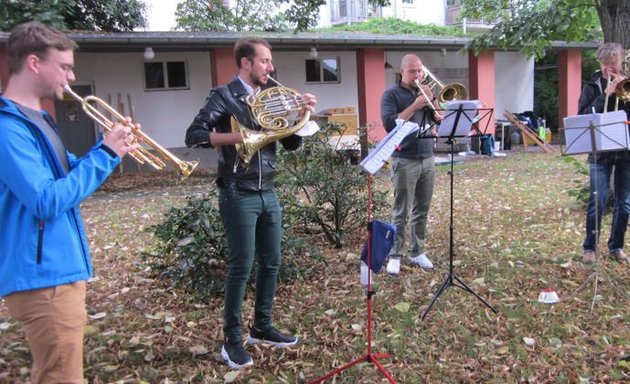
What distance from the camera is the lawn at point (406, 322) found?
346 centimetres

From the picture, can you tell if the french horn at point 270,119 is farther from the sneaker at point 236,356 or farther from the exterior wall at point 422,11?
the exterior wall at point 422,11

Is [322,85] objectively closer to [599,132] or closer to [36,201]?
[599,132]

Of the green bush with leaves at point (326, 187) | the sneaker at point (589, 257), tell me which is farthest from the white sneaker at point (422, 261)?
the sneaker at point (589, 257)

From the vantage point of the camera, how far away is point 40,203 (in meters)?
1.94

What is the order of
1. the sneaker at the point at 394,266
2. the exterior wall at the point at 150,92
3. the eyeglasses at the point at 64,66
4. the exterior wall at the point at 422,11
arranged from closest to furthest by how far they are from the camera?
the eyeglasses at the point at 64,66 → the sneaker at the point at 394,266 → the exterior wall at the point at 150,92 → the exterior wall at the point at 422,11

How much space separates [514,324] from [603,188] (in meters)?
1.97


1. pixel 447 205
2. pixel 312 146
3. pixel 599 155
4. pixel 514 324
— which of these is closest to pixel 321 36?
pixel 447 205

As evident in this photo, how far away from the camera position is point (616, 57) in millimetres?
4719

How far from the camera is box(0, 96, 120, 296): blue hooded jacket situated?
1.94 meters

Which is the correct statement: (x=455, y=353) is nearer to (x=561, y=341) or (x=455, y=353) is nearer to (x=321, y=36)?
(x=561, y=341)

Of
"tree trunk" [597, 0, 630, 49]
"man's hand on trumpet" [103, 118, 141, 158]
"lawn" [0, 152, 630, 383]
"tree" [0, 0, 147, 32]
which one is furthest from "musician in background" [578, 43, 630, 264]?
"tree" [0, 0, 147, 32]

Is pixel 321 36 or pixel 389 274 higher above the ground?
pixel 321 36

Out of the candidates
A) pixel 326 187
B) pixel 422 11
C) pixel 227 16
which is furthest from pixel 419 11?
pixel 326 187

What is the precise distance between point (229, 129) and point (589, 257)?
397 centimetres
